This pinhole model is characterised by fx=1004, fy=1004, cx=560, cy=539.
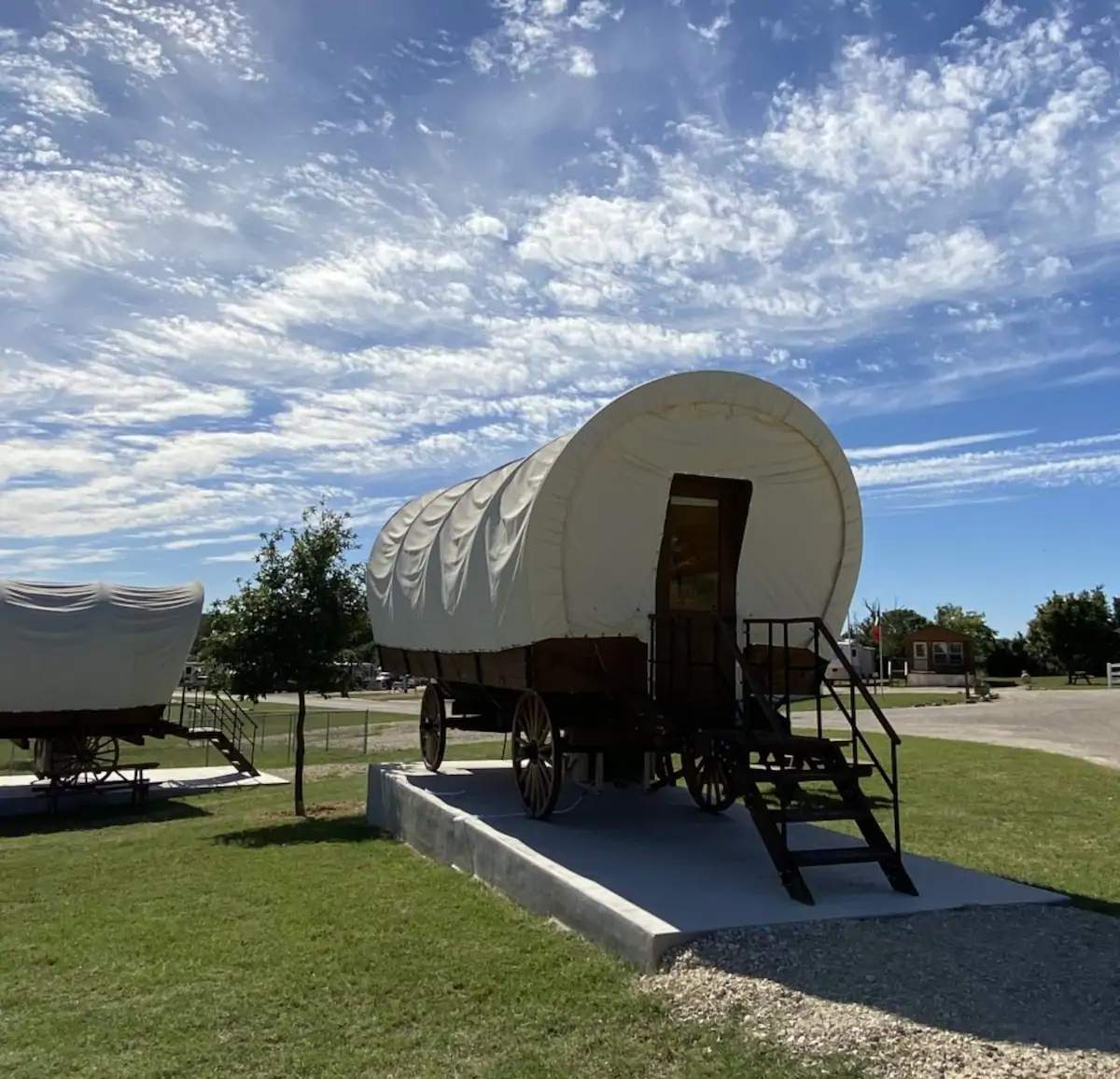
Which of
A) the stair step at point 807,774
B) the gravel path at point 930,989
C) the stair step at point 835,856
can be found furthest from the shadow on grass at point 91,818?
the gravel path at point 930,989

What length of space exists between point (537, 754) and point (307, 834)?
382cm

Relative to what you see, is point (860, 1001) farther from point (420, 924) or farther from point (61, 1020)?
point (61, 1020)

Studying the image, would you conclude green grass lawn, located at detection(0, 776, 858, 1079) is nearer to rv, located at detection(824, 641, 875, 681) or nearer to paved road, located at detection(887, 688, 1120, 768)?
paved road, located at detection(887, 688, 1120, 768)

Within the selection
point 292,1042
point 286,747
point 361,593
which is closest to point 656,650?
point 292,1042

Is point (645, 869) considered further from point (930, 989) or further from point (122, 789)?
point (122, 789)

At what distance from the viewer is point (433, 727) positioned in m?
12.6

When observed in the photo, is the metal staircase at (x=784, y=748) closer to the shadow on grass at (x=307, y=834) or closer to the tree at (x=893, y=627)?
the shadow on grass at (x=307, y=834)

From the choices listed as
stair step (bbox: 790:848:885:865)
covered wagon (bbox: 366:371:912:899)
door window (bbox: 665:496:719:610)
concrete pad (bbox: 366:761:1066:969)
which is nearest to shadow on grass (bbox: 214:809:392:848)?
concrete pad (bbox: 366:761:1066:969)

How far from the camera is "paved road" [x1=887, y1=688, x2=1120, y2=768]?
1891 centimetres

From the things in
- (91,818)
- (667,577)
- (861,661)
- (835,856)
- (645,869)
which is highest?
(667,577)

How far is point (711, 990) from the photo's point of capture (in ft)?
16.0

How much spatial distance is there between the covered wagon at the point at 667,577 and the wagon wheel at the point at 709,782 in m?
0.03

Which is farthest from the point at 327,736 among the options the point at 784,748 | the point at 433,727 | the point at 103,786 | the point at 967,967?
the point at 967,967

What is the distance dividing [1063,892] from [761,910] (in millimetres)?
2665
